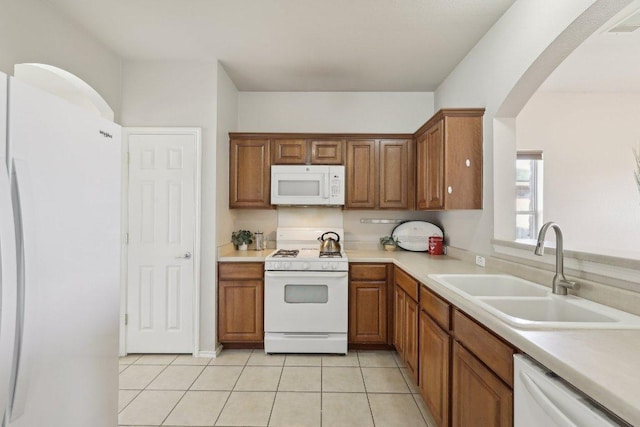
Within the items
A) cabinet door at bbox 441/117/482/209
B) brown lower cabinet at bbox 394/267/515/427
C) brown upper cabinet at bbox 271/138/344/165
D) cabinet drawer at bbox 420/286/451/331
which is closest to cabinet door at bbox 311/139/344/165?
brown upper cabinet at bbox 271/138/344/165

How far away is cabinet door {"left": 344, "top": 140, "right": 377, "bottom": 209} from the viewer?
3498 mm

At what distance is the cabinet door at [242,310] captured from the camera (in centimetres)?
307

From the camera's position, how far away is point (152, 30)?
2.53m

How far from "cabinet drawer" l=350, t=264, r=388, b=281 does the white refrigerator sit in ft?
6.69

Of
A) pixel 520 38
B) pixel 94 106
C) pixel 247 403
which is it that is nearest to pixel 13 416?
pixel 247 403

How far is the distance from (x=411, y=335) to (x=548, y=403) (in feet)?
5.04

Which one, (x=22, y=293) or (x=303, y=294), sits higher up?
(x=22, y=293)

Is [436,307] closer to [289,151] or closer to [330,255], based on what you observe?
[330,255]

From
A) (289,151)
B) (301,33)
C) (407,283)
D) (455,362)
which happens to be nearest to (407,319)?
(407,283)

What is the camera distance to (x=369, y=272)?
10.2 feet

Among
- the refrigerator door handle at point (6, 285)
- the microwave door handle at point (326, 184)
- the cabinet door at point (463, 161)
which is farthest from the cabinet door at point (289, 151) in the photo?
the refrigerator door handle at point (6, 285)

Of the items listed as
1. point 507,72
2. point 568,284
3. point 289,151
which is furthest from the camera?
point 289,151

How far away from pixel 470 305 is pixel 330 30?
2175 mm

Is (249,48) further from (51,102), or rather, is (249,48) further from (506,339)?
(506,339)
